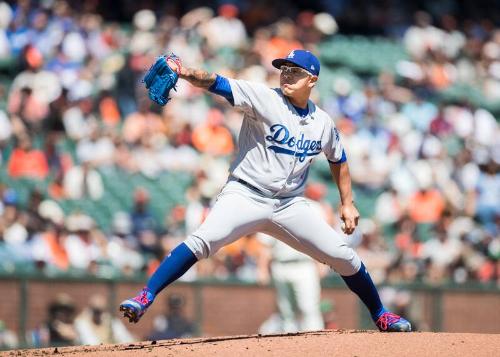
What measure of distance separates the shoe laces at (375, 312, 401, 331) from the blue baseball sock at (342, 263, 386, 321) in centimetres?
3

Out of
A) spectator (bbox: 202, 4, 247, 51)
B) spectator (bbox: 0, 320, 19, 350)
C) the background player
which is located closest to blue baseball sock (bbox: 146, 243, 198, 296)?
the background player

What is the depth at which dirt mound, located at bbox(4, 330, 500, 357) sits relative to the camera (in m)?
5.54

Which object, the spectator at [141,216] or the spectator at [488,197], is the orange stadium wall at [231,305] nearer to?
the spectator at [141,216]

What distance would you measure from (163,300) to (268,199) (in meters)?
4.36

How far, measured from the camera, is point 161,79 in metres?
5.59

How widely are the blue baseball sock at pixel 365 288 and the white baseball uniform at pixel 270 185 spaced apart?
0.67 ft

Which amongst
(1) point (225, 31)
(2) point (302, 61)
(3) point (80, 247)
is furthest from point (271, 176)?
(1) point (225, 31)

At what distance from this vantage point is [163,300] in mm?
9953

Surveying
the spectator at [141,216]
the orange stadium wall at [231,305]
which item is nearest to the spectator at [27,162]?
the spectator at [141,216]

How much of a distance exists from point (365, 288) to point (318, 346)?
0.69 meters

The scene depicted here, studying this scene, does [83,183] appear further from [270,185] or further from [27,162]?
[270,185]

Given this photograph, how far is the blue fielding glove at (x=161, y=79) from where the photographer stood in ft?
18.2

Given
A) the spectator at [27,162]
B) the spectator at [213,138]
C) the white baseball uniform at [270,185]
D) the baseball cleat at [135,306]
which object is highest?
the spectator at [213,138]

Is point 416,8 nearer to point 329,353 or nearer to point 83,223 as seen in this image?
point 83,223
